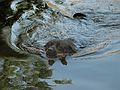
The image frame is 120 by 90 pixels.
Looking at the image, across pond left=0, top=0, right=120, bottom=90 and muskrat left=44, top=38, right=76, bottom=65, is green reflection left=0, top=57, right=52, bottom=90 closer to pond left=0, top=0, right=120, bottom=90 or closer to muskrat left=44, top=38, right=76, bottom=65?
pond left=0, top=0, right=120, bottom=90

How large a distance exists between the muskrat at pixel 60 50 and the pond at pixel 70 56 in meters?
0.10

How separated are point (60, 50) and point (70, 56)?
20 centimetres

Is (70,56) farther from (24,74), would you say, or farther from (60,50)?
(24,74)

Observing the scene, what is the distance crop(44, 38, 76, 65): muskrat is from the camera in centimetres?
698

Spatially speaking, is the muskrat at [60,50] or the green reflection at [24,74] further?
the muskrat at [60,50]

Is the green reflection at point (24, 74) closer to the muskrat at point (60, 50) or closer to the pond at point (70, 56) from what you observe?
the pond at point (70, 56)

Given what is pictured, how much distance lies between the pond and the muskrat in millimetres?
99

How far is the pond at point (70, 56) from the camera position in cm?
609

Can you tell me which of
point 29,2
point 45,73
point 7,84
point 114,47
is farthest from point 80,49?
point 29,2

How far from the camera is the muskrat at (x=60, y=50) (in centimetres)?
698

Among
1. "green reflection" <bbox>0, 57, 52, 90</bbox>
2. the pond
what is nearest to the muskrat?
the pond

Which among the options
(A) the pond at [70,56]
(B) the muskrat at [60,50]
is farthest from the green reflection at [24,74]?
(B) the muskrat at [60,50]

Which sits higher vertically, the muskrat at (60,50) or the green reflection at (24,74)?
the muskrat at (60,50)

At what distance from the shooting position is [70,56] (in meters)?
7.03
